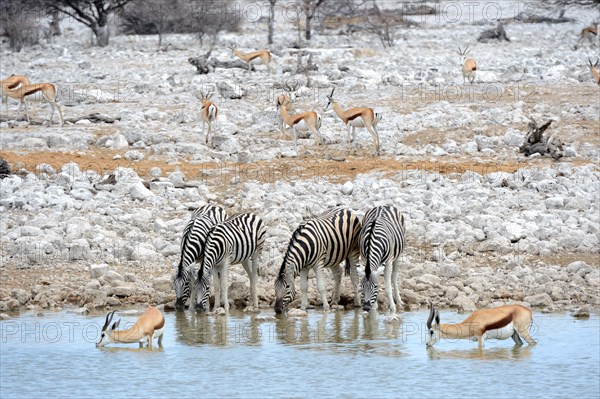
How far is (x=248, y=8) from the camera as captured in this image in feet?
130

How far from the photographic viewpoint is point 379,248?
1109 cm

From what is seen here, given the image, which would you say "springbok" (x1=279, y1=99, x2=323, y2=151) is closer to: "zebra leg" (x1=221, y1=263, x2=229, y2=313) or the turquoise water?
"zebra leg" (x1=221, y1=263, x2=229, y2=313)

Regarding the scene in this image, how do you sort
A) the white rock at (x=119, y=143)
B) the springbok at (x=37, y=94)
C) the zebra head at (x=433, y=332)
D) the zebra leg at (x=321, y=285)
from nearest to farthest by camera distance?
the zebra head at (x=433, y=332)
the zebra leg at (x=321, y=285)
the white rock at (x=119, y=143)
the springbok at (x=37, y=94)

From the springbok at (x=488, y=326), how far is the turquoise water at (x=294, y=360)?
0.15m

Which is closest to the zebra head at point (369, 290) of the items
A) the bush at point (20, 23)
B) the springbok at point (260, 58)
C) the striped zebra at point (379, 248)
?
the striped zebra at point (379, 248)

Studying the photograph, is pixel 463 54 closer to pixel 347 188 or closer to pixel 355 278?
pixel 347 188

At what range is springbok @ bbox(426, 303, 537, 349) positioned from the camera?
9.83m

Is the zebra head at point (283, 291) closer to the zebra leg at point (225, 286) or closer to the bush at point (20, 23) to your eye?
the zebra leg at point (225, 286)

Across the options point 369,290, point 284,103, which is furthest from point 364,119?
point 369,290

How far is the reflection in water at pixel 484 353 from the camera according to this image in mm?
9734

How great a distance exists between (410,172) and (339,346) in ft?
24.0

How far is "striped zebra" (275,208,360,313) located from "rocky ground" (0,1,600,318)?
24.9 inches

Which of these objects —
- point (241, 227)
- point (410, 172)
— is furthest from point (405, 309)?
point (410, 172)

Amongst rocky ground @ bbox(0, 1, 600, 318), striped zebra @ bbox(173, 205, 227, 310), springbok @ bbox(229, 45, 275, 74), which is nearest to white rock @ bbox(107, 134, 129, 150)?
rocky ground @ bbox(0, 1, 600, 318)
